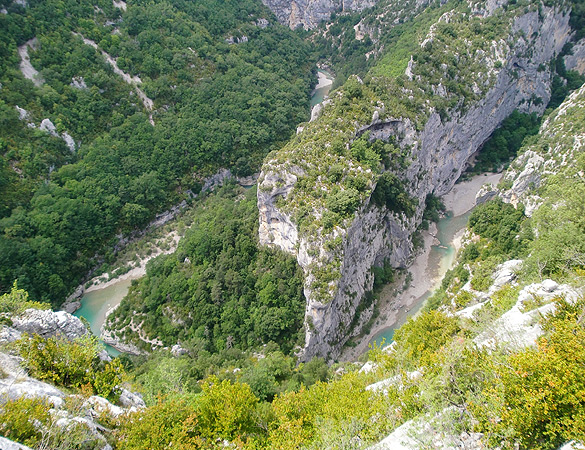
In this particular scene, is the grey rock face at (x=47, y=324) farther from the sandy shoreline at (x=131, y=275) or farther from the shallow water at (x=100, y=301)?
the sandy shoreline at (x=131, y=275)

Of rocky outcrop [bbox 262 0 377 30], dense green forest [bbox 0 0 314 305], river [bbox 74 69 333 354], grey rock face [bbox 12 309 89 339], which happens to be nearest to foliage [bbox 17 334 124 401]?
grey rock face [bbox 12 309 89 339]

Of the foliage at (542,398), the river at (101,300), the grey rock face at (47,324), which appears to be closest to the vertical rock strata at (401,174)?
the grey rock face at (47,324)

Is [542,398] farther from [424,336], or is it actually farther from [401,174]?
[401,174]

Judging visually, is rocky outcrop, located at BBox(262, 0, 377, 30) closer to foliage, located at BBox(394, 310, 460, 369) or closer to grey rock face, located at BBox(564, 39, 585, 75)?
grey rock face, located at BBox(564, 39, 585, 75)

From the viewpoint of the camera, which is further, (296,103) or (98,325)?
(296,103)

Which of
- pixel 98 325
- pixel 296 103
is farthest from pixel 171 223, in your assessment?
pixel 296 103

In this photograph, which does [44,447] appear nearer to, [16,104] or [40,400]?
[40,400]

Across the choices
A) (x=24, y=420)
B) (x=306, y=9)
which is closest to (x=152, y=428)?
(x=24, y=420)
